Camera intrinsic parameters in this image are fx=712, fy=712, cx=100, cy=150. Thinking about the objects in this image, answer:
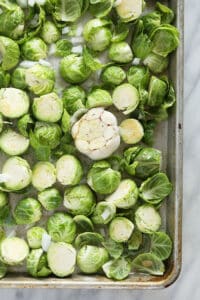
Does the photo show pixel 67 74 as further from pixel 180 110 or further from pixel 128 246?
pixel 128 246

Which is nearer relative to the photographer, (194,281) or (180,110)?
(180,110)

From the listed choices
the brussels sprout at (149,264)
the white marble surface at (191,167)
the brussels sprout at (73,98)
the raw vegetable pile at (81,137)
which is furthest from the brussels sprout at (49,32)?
the brussels sprout at (149,264)

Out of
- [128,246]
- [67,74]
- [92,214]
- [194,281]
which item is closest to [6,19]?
[67,74]

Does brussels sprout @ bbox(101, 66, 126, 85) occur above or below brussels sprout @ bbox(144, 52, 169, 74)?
below

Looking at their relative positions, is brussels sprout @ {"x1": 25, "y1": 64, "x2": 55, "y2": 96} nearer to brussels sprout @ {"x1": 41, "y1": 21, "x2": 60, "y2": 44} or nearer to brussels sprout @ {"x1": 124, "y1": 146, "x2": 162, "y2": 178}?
brussels sprout @ {"x1": 41, "y1": 21, "x2": 60, "y2": 44}

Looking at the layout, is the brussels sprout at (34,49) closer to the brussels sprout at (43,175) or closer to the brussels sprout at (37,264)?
the brussels sprout at (43,175)

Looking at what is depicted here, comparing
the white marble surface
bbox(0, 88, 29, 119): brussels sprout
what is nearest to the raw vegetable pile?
bbox(0, 88, 29, 119): brussels sprout

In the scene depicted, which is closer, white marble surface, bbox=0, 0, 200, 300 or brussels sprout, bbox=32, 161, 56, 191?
brussels sprout, bbox=32, 161, 56, 191

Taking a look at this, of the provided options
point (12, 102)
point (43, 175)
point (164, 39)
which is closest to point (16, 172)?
point (43, 175)
